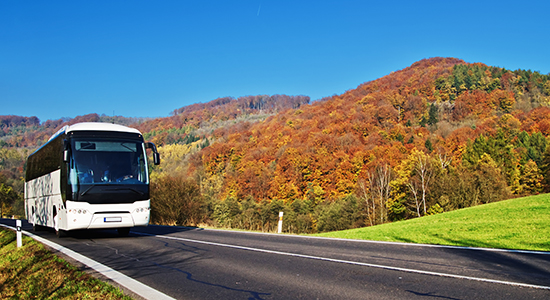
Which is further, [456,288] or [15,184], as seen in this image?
[15,184]

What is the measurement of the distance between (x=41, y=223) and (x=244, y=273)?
43.7 feet

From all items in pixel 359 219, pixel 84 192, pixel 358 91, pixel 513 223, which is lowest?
pixel 359 219

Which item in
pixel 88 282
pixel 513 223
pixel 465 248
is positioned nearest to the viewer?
pixel 88 282

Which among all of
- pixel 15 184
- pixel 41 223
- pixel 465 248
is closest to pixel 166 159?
pixel 15 184

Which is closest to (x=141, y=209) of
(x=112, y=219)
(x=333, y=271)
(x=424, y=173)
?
(x=112, y=219)

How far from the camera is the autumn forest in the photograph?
184 ft

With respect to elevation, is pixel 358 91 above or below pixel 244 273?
above

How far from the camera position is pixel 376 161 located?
2854 inches

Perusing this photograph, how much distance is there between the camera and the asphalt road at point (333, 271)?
5414mm

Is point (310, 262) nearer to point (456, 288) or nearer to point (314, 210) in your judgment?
point (456, 288)

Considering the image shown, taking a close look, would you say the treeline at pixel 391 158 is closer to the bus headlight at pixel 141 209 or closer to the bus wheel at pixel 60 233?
the bus wheel at pixel 60 233

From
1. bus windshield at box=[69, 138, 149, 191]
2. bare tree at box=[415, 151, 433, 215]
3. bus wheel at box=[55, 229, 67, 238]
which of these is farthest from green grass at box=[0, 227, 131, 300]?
bare tree at box=[415, 151, 433, 215]

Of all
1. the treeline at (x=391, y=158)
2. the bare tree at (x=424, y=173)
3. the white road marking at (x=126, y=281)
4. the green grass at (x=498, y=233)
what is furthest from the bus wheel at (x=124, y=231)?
the bare tree at (x=424, y=173)

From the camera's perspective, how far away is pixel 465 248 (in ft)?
29.5
